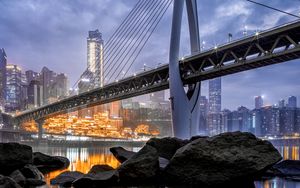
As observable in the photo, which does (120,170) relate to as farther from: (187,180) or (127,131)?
(127,131)

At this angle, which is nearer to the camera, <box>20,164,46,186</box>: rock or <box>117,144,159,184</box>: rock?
<box>20,164,46,186</box>: rock

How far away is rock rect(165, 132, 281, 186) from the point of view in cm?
1217

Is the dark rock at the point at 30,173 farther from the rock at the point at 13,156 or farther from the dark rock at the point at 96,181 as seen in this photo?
the dark rock at the point at 96,181

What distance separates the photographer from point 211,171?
1238cm

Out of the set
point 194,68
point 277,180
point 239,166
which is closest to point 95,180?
point 239,166

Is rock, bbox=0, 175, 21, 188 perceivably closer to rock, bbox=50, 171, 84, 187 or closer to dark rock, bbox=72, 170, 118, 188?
dark rock, bbox=72, 170, 118, 188

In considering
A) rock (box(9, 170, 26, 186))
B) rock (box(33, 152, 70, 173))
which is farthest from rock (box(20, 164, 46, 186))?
rock (box(33, 152, 70, 173))

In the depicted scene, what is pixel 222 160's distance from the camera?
39.9 feet

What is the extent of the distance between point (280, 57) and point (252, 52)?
174 inches

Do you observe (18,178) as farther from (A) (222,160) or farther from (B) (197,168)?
(A) (222,160)

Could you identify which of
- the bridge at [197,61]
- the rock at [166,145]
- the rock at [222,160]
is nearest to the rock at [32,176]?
the rock at [222,160]

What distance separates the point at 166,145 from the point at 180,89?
62.8ft

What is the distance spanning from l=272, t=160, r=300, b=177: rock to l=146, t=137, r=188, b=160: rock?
474 centimetres

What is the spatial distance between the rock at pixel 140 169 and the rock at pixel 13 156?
506 cm
